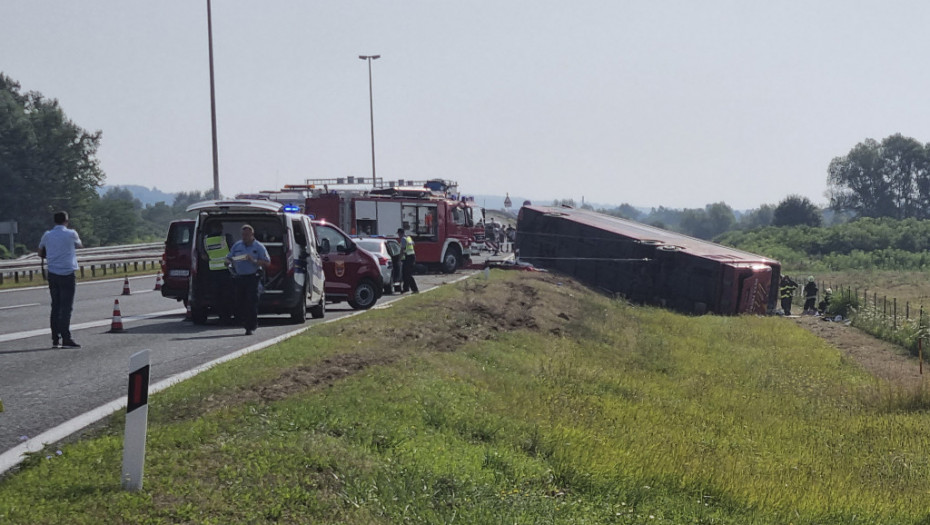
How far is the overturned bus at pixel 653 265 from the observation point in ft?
97.2

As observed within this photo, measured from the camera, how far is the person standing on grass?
12.9m

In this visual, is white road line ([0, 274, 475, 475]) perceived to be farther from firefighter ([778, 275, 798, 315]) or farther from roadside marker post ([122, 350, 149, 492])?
firefighter ([778, 275, 798, 315])

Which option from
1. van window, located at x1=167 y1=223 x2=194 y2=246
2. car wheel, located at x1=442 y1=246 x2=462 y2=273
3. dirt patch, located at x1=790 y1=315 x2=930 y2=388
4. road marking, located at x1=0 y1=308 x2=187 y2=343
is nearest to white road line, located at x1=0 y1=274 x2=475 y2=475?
road marking, located at x1=0 y1=308 x2=187 y2=343

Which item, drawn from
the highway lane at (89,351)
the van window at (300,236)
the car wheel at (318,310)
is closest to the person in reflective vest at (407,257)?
the highway lane at (89,351)

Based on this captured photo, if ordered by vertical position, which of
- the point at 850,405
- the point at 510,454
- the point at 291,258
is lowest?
the point at 850,405

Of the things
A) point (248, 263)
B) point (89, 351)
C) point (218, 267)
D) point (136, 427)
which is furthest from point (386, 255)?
point (136, 427)

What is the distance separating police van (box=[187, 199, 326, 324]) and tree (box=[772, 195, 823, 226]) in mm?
136687

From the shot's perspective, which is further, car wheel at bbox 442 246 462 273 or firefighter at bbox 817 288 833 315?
firefighter at bbox 817 288 833 315

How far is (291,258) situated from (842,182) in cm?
16099

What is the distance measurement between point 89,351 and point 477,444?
665cm

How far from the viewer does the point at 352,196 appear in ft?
113

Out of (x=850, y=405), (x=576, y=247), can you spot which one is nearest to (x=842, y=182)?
(x=576, y=247)

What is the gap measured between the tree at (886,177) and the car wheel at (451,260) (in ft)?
445

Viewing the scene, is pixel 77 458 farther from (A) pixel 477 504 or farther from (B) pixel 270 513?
(A) pixel 477 504
